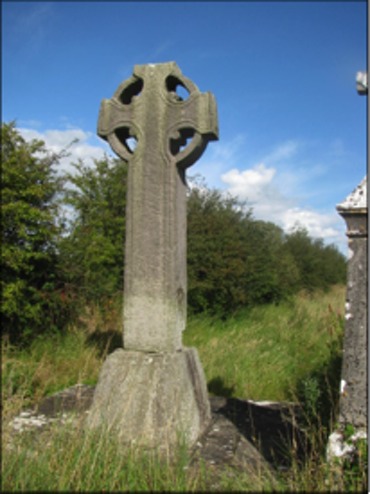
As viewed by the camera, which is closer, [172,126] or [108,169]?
[172,126]

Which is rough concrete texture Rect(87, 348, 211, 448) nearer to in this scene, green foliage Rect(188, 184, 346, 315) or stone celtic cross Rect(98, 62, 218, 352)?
stone celtic cross Rect(98, 62, 218, 352)

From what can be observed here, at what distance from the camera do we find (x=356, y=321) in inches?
117

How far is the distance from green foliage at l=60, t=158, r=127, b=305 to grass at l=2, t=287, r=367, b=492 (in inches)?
26.5

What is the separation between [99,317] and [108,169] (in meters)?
4.78

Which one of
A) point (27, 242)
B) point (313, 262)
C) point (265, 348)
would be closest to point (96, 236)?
point (27, 242)

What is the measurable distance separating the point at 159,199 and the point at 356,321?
215 cm

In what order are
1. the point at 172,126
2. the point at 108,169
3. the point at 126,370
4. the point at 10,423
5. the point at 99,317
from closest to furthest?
1. the point at 10,423
2. the point at 126,370
3. the point at 172,126
4. the point at 99,317
5. the point at 108,169

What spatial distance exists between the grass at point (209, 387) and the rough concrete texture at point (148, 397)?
0.41 metres

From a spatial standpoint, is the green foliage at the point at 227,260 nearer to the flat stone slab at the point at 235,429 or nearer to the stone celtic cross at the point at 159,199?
the flat stone slab at the point at 235,429

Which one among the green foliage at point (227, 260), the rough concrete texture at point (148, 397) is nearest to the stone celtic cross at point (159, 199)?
the rough concrete texture at point (148, 397)

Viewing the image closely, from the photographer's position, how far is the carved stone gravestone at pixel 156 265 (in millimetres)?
4027

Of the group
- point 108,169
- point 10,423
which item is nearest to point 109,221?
point 108,169

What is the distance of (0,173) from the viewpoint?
717cm

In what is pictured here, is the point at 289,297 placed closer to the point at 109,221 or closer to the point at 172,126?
the point at 109,221
